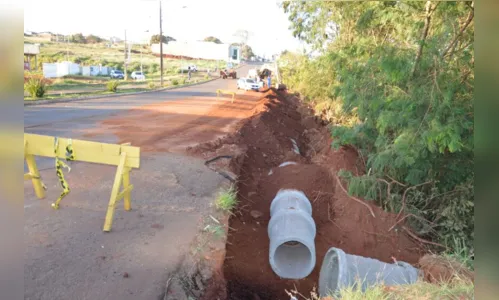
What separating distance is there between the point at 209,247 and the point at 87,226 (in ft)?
5.59

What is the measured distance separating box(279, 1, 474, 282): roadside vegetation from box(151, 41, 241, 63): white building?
3924 inches

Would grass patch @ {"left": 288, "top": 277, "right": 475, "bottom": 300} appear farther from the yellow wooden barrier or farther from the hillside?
the hillside

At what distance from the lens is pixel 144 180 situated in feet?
27.0

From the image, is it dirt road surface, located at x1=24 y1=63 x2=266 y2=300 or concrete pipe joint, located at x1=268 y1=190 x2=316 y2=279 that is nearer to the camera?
dirt road surface, located at x1=24 y1=63 x2=266 y2=300

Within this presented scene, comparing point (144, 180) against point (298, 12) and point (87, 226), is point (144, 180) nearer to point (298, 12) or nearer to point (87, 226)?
point (87, 226)

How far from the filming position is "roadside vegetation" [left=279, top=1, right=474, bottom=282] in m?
5.98

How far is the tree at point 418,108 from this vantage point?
19.6 feet

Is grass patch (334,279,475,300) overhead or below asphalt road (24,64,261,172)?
below

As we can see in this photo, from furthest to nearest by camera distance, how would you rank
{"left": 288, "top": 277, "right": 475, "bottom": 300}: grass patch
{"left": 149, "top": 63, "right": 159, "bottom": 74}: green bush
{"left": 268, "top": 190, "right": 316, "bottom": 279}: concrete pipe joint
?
{"left": 149, "top": 63, "right": 159, "bottom": 74}: green bush < {"left": 268, "top": 190, "right": 316, "bottom": 279}: concrete pipe joint < {"left": 288, "top": 277, "right": 475, "bottom": 300}: grass patch

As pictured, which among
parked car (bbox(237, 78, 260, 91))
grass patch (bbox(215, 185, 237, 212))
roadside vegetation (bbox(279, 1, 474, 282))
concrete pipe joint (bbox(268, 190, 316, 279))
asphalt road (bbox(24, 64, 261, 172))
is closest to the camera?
roadside vegetation (bbox(279, 1, 474, 282))

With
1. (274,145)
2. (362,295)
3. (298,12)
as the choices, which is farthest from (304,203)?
(298,12)

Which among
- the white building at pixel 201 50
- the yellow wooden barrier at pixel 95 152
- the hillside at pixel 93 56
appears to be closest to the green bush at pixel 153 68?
the hillside at pixel 93 56

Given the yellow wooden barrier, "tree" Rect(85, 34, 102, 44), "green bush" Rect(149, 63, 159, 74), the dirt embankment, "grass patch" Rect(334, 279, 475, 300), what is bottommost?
the dirt embankment

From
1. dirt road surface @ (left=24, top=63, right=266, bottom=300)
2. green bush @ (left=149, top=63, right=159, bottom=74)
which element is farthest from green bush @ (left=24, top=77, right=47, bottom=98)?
green bush @ (left=149, top=63, right=159, bottom=74)
